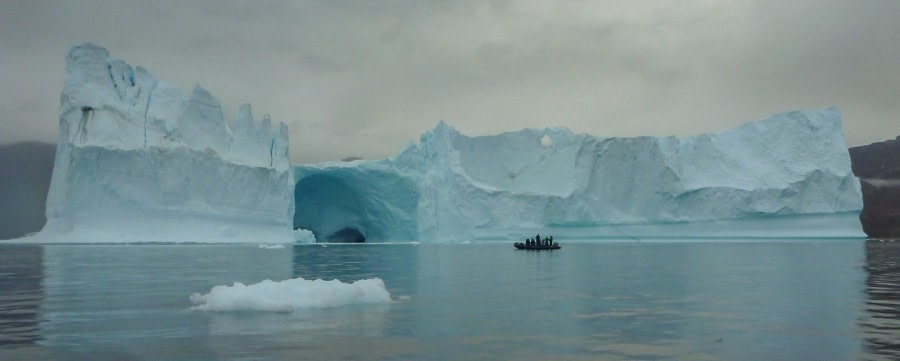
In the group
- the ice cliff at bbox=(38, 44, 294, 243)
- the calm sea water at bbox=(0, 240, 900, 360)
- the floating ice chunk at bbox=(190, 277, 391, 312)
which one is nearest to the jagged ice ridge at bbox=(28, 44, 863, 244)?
the ice cliff at bbox=(38, 44, 294, 243)

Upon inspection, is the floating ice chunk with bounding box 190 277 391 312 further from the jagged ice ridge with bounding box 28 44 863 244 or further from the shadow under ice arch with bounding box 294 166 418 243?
the shadow under ice arch with bounding box 294 166 418 243

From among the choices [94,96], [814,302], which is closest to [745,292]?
[814,302]

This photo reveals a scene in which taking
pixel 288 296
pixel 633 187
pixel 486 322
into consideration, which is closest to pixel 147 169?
pixel 633 187

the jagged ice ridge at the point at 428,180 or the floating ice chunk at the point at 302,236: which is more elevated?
the jagged ice ridge at the point at 428,180

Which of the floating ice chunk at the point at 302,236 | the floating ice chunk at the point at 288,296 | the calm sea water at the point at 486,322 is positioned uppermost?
the floating ice chunk at the point at 302,236

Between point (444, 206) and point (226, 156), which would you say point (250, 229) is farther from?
point (444, 206)

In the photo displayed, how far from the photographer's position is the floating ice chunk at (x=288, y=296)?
8.95m

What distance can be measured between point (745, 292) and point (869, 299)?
1666 millimetres

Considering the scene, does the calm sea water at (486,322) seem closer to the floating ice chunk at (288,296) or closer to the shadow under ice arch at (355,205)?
the floating ice chunk at (288,296)

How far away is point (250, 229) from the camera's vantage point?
36594 millimetres

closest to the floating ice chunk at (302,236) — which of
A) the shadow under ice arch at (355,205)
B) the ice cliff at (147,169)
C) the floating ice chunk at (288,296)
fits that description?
the ice cliff at (147,169)

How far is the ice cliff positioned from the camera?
111 feet

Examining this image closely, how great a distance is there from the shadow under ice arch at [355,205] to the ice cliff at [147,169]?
4644mm

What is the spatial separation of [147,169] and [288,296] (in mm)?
27511
